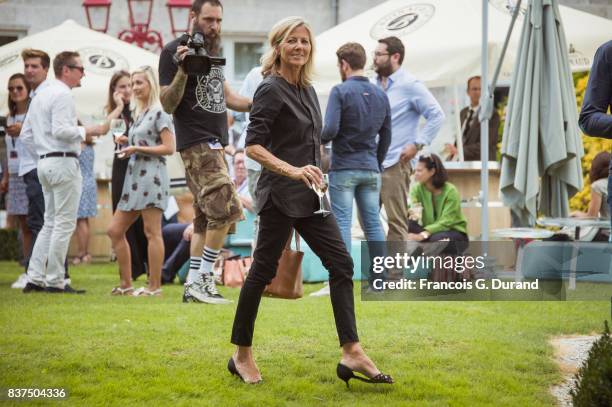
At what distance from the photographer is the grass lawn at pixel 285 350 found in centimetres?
504

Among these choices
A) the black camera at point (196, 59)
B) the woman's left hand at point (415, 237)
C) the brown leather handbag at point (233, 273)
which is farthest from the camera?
the woman's left hand at point (415, 237)

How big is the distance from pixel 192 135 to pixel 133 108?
2156 mm

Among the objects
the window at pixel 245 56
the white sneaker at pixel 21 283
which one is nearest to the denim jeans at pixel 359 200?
the white sneaker at pixel 21 283

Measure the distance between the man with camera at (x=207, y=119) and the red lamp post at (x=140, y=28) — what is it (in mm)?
10877

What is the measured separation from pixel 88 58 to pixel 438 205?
5.95 meters

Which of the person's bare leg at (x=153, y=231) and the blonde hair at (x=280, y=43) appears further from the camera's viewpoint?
the person's bare leg at (x=153, y=231)

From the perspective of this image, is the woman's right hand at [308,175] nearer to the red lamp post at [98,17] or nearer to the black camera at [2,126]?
the black camera at [2,126]

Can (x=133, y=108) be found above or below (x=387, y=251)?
above

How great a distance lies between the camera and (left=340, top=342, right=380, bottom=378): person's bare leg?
5078 mm


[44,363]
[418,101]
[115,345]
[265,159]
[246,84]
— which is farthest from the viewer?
[418,101]

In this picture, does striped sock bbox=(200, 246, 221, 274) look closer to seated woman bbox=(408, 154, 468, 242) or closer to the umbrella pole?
the umbrella pole

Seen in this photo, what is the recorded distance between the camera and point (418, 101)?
31.9ft

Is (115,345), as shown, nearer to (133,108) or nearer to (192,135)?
(192,135)

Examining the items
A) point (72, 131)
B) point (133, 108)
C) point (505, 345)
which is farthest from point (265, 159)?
point (133, 108)
